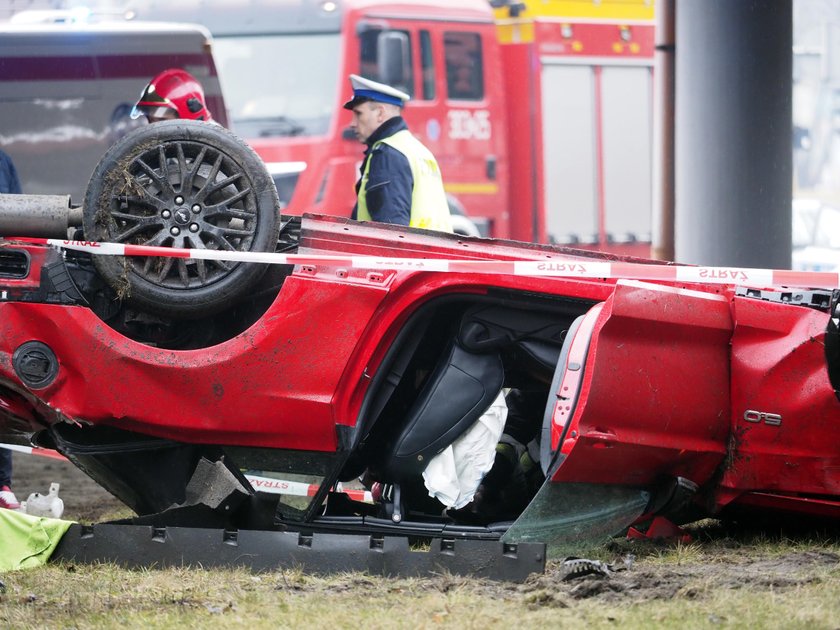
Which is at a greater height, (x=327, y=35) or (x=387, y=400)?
(x=327, y=35)

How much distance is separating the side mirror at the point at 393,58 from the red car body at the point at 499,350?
746 centimetres

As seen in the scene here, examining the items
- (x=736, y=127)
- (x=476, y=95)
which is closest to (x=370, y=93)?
(x=736, y=127)

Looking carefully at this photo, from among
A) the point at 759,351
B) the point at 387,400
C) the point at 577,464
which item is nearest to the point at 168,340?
the point at 387,400

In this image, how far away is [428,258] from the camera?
4590 millimetres

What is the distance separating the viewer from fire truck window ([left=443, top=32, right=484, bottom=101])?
12.5 metres

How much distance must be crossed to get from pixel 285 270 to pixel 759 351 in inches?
67.6

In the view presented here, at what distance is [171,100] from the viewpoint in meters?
6.06

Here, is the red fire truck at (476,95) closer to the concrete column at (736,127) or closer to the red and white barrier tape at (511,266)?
the concrete column at (736,127)

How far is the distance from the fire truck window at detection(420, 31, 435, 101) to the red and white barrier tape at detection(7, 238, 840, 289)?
790cm

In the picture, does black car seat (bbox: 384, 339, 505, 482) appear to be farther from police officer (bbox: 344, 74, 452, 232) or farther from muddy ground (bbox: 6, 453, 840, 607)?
police officer (bbox: 344, 74, 452, 232)

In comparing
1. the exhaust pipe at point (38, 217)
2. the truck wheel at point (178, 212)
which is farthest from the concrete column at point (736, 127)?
the exhaust pipe at point (38, 217)

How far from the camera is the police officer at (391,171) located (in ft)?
20.0

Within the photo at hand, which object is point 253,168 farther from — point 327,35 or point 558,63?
point 558,63

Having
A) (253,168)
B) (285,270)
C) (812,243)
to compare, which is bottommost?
(812,243)
